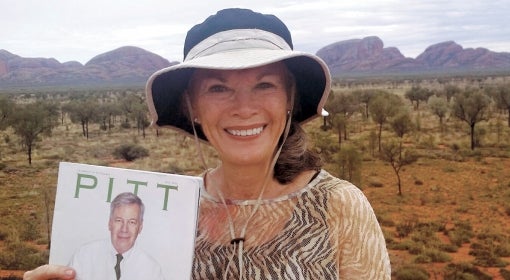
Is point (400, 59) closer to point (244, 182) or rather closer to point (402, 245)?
point (402, 245)

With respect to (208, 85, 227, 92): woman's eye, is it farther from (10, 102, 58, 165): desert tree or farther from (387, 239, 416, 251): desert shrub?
(10, 102, 58, 165): desert tree

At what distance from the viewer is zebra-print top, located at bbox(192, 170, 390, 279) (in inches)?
73.4

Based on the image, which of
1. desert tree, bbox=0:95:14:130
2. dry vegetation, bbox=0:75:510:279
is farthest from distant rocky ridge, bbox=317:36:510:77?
desert tree, bbox=0:95:14:130

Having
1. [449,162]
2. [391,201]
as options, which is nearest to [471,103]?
[449,162]

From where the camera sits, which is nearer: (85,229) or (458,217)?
(85,229)

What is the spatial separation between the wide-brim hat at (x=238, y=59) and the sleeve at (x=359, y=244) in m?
0.53

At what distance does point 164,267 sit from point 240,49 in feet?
2.55

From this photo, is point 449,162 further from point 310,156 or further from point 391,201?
point 310,156

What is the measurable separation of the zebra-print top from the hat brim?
0.43m

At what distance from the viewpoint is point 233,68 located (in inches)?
70.7

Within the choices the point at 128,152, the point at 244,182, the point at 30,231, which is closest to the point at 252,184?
the point at 244,182

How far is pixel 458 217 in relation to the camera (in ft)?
48.2

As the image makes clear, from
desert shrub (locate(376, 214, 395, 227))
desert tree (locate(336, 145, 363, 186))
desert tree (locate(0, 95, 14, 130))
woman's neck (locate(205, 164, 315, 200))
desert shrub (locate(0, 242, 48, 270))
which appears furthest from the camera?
desert tree (locate(0, 95, 14, 130))

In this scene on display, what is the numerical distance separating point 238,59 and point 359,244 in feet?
2.46
